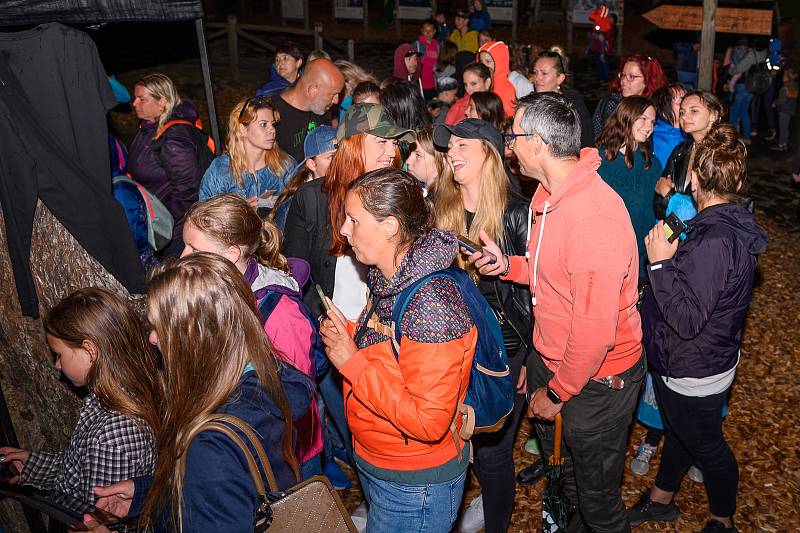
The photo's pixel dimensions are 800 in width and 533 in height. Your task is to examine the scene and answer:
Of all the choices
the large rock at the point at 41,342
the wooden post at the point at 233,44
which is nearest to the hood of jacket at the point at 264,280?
the large rock at the point at 41,342

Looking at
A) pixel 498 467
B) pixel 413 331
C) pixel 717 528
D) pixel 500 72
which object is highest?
pixel 500 72

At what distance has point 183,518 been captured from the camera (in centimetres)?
215

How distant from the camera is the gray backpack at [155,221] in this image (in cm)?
490

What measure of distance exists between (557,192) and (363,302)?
4.66 feet

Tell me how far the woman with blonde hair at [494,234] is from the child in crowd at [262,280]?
97 centimetres

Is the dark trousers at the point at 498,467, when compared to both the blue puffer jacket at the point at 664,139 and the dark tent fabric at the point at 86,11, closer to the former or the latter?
the dark tent fabric at the point at 86,11

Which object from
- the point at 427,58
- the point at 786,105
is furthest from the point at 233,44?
the point at 786,105

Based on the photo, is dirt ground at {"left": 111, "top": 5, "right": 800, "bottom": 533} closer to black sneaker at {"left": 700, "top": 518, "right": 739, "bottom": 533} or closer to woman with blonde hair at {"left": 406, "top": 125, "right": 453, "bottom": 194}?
black sneaker at {"left": 700, "top": 518, "right": 739, "bottom": 533}

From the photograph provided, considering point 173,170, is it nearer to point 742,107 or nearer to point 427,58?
point 427,58

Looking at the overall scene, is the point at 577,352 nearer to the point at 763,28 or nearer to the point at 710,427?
the point at 710,427

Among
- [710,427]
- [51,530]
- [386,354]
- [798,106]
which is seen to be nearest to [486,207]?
[386,354]

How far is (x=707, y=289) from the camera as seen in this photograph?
3.50m

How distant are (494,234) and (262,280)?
1355 mm

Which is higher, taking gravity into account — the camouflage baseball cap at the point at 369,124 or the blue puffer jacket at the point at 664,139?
the camouflage baseball cap at the point at 369,124
